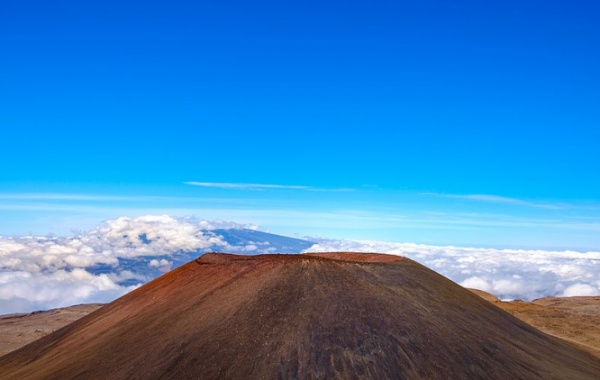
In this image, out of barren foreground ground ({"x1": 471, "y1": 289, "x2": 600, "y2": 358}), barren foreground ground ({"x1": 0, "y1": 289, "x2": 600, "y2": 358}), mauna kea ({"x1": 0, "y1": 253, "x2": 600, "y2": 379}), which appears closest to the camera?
mauna kea ({"x1": 0, "y1": 253, "x2": 600, "y2": 379})

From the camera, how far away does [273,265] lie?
89.6ft

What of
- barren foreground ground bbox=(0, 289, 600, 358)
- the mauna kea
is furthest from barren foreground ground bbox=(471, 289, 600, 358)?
the mauna kea

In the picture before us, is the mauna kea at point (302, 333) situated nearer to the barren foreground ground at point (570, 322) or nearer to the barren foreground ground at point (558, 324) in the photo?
the barren foreground ground at point (570, 322)

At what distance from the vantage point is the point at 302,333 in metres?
20.6

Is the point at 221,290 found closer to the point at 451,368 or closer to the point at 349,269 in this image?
the point at 349,269

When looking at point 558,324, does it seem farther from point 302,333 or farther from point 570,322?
point 302,333

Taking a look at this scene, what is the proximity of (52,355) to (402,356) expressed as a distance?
20.1 meters

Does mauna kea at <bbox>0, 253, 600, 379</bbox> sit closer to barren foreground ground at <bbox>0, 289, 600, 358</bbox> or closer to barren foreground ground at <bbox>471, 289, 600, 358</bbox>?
barren foreground ground at <bbox>471, 289, 600, 358</bbox>

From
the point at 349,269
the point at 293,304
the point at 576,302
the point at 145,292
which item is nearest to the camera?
the point at 293,304

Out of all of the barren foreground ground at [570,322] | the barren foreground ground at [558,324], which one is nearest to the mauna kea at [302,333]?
the barren foreground ground at [570,322]

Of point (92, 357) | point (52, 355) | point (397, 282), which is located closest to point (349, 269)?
point (397, 282)

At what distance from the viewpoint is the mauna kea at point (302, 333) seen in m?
19.4

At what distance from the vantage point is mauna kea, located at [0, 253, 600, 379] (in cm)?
1944

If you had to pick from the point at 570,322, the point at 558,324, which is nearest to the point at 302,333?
the point at 558,324
